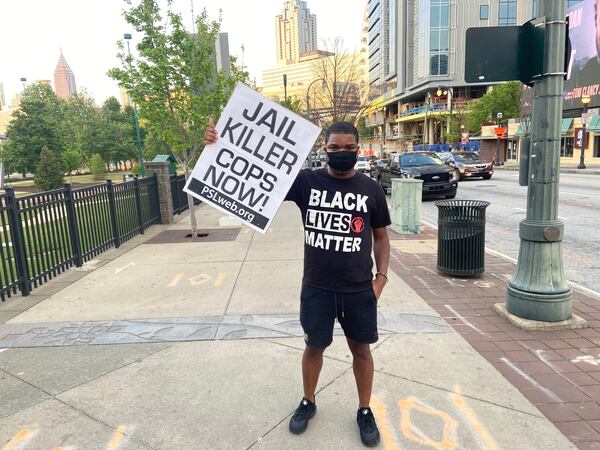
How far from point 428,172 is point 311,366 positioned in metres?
13.4

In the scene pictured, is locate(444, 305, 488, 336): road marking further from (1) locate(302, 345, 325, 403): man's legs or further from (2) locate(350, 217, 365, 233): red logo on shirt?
(2) locate(350, 217, 365, 233): red logo on shirt

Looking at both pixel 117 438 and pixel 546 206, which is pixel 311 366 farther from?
pixel 546 206

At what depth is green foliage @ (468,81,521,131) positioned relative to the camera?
46969mm

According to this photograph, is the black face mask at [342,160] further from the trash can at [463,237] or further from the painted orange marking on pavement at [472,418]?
the trash can at [463,237]

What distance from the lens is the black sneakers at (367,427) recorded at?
2668 millimetres

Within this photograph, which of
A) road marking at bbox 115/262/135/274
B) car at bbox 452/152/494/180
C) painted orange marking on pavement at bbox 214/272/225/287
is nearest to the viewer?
painted orange marking on pavement at bbox 214/272/225/287

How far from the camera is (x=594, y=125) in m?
33.2

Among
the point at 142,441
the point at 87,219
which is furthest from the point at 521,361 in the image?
the point at 87,219

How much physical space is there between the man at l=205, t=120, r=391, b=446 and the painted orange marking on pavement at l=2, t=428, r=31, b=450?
1.68m

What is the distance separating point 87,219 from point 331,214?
6.11 metres

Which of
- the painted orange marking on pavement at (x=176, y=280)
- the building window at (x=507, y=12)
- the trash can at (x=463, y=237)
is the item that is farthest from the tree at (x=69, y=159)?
the building window at (x=507, y=12)

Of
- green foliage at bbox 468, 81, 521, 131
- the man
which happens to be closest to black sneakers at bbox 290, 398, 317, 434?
the man

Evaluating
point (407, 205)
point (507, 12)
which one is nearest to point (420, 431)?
point (407, 205)

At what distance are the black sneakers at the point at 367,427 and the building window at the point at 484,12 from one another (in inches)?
2831
